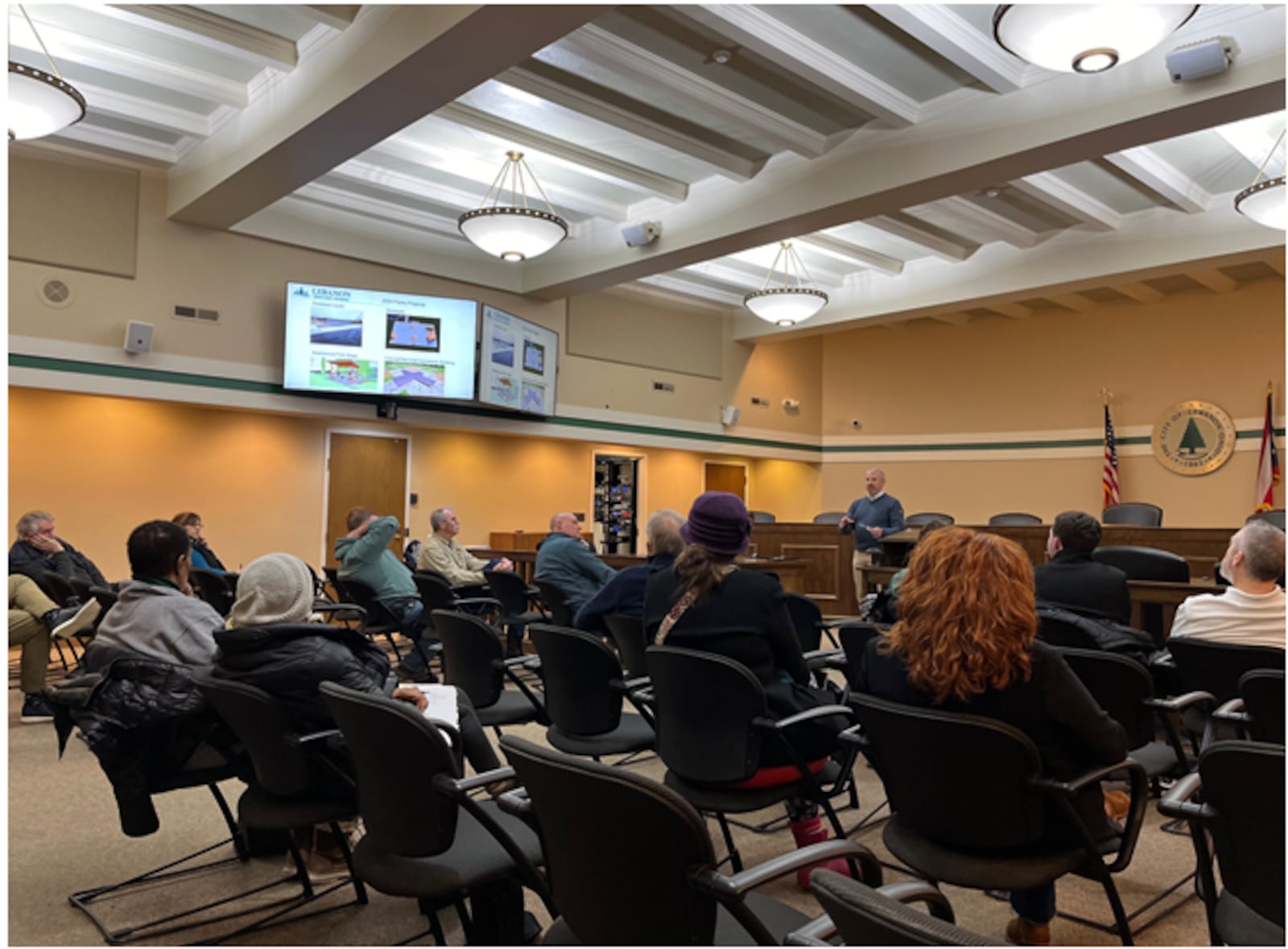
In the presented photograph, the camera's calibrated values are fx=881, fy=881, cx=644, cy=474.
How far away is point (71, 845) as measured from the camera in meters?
3.11

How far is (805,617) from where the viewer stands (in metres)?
4.14

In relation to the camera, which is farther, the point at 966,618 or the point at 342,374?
the point at 342,374

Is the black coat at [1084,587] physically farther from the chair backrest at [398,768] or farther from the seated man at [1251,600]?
the chair backrest at [398,768]

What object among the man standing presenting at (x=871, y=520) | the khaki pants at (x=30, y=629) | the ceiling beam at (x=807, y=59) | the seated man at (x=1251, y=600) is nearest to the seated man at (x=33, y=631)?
the khaki pants at (x=30, y=629)

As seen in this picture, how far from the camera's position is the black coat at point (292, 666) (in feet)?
7.77

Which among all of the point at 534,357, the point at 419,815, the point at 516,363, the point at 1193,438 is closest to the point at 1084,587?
the point at 419,815

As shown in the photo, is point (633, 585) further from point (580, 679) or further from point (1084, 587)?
point (1084, 587)

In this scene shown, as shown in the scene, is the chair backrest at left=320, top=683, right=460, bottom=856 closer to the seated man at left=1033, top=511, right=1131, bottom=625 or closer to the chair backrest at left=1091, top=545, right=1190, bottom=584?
the seated man at left=1033, top=511, right=1131, bottom=625

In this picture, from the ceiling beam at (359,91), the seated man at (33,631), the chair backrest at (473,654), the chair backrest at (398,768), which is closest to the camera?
the chair backrest at (398,768)

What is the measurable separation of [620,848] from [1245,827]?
1126 mm

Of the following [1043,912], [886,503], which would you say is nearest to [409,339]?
[886,503]

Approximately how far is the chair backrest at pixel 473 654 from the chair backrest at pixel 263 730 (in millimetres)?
1160

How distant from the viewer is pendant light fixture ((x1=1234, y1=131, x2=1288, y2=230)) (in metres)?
6.05

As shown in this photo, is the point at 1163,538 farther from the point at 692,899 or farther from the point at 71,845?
the point at 71,845
